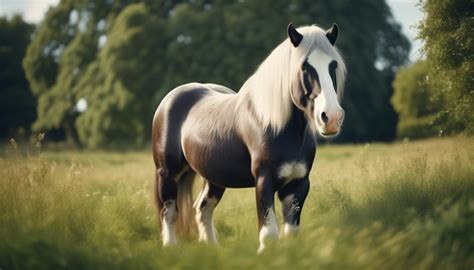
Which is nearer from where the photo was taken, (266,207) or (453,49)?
(266,207)

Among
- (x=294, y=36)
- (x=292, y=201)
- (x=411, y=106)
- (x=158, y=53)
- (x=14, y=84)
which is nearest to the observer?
(x=294, y=36)

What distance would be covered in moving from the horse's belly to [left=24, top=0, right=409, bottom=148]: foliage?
757 inches

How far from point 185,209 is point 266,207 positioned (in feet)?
6.18

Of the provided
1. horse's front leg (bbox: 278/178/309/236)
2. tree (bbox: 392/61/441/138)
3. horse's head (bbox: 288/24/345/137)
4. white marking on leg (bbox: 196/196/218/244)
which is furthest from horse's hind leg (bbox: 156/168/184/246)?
tree (bbox: 392/61/441/138)

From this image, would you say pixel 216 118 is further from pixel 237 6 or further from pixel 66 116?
pixel 66 116

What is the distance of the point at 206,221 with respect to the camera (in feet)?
20.0

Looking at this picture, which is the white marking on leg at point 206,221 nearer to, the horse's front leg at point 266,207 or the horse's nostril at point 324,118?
the horse's front leg at point 266,207

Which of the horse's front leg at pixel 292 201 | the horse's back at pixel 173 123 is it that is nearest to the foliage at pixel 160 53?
the horse's back at pixel 173 123

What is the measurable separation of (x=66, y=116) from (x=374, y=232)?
28034 millimetres

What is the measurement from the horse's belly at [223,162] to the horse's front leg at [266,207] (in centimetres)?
46

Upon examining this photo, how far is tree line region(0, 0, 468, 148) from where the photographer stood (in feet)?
82.5

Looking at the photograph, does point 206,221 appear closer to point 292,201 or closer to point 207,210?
point 207,210

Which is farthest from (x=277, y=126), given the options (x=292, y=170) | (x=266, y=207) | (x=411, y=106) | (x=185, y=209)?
(x=411, y=106)

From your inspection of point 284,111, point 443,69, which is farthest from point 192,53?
point 284,111
